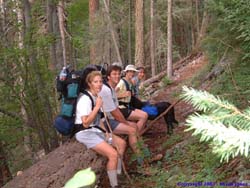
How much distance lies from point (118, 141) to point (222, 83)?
2.40 m

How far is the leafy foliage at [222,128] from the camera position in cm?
111

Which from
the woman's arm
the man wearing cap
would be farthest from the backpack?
the man wearing cap

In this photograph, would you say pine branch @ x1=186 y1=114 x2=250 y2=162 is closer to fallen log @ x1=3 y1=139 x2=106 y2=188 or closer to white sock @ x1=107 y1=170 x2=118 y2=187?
white sock @ x1=107 y1=170 x2=118 y2=187

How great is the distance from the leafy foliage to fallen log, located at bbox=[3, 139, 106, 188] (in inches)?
150

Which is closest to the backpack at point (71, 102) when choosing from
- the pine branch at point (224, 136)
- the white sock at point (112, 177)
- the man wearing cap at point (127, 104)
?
the white sock at point (112, 177)

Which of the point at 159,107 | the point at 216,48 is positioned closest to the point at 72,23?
the point at 159,107

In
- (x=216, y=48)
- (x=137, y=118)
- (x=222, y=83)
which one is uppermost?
(x=216, y=48)

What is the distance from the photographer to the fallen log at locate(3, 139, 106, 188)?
5.03 m

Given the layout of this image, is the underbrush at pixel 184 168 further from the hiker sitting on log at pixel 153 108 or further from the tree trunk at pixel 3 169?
Answer: the tree trunk at pixel 3 169

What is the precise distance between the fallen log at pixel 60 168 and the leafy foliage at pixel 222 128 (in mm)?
3807

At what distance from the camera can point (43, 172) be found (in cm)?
536

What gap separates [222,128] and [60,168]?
4415 millimetres

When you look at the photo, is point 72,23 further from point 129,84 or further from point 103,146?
point 103,146

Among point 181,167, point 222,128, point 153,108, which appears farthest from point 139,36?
point 222,128
